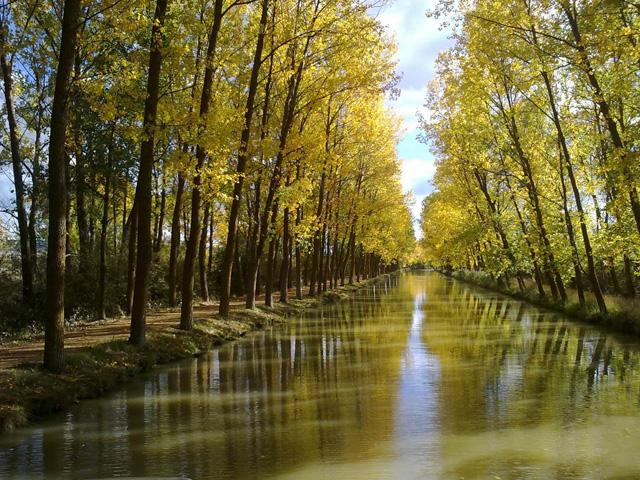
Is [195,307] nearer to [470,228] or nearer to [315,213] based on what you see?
[315,213]

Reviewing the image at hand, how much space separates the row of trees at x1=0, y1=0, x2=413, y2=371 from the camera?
12922mm

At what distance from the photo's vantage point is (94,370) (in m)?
11.6

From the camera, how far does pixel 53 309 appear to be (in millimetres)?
10766

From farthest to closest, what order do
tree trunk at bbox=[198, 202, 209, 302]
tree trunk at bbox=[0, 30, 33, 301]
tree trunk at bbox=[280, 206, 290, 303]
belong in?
tree trunk at bbox=[280, 206, 290, 303]
tree trunk at bbox=[198, 202, 209, 302]
tree trunk at bbox=[0, 30, 33, 301]

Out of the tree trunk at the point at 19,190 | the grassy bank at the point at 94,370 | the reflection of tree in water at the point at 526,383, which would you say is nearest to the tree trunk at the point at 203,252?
the tree trunk at the point at 19,190

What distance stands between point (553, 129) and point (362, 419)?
23.3 meters

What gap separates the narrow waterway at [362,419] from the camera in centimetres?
704

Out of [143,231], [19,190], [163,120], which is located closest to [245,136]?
[163,120]

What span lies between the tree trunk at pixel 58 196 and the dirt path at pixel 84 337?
1.09 m

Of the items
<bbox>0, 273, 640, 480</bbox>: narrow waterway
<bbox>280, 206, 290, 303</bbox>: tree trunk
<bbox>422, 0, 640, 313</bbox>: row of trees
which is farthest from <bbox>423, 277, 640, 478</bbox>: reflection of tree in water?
<bbox>280, 206, 290, 303</bbox>: tree trunk

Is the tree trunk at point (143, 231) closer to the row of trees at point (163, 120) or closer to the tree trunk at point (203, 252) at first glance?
the row of trees at point (163, 120)

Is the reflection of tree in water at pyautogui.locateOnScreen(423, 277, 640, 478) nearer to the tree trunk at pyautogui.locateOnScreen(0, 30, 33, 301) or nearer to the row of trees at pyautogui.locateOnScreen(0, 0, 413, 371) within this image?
Answer: the row of trees at pyautogui.locateOnScreen(0, 0, 413, 371)

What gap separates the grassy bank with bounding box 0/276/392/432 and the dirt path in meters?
0.80

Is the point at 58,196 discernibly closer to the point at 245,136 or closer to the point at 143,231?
the point at 143,231
